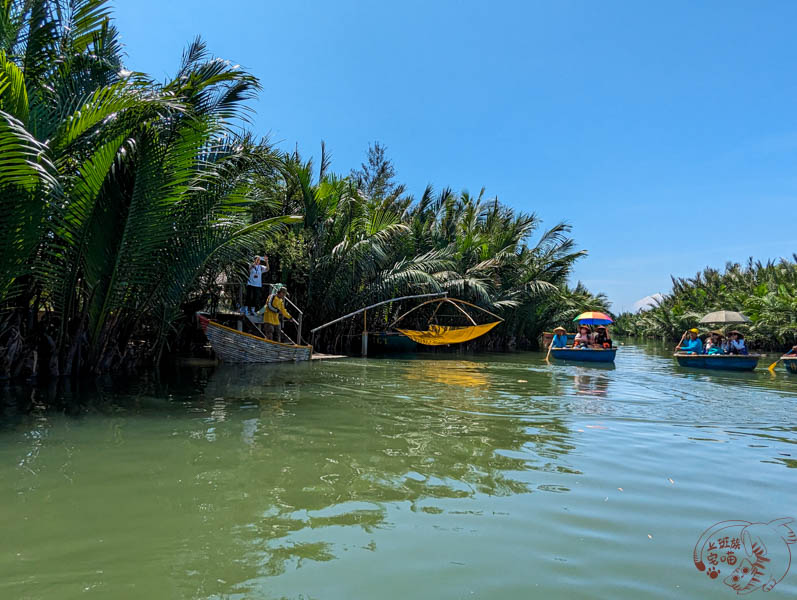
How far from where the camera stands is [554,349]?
1827 centimetres

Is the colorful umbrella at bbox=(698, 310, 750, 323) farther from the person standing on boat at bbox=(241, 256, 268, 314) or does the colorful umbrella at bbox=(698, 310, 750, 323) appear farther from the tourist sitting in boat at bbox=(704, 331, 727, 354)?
the person standing on boat at bbox=(241, 256, 268, 314)

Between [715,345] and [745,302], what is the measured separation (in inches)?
663

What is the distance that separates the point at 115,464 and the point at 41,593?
2.12m

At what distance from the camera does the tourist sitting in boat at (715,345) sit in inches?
676

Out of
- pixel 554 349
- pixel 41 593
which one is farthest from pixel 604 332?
pixel 41 593

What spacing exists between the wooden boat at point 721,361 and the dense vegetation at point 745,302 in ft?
44.8

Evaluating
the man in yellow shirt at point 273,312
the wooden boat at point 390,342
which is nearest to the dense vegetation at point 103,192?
the man in yellow shirt at point 273,312

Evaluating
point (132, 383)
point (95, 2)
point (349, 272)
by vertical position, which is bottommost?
point (132, 383)

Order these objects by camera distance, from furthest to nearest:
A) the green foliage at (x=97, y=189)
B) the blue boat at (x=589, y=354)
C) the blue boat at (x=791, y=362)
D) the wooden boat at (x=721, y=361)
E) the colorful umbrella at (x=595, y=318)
Answer: 1. the colorful umbrella at (x=595, y=318)
2. the blue boat at (x=589, y=354)
3. the wooden boat at (x=721, y=361)
4. the blue boat at (x=791, y=362)
5. the green foliage at (x=97, y=189)

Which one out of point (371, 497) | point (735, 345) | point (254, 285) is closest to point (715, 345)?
point (735, 345)

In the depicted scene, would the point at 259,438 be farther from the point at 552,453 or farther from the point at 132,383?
the point at 132,383

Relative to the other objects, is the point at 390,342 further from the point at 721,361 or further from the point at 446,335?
the point at 721,361

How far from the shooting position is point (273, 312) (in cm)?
1445

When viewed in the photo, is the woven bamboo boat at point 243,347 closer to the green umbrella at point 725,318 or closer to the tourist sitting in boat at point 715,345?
the tourist sitting in boat at point 715,345
